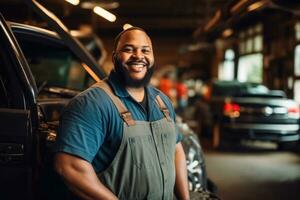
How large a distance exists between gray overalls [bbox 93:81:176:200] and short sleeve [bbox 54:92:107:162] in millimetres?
127

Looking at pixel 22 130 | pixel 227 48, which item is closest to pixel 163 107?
pixel 22 130

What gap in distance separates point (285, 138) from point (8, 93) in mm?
8598

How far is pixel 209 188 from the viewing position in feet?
15.3

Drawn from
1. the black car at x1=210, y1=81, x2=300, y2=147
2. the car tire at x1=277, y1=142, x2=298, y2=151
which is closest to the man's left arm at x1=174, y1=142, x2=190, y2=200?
the black car at x1=210, y1=81, x2=300, y2=147

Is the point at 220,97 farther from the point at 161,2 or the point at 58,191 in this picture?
the point at 58,191

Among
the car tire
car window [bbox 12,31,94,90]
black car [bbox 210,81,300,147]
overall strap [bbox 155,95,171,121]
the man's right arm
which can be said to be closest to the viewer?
the man's right arm

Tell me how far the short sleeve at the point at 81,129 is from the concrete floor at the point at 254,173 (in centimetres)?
416

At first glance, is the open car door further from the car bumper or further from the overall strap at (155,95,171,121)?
the car bumper

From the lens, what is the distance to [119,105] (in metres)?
2.35

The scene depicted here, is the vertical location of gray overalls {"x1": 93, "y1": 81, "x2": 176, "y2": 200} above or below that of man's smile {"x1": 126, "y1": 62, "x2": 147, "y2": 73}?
below

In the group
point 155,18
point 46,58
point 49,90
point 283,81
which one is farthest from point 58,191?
point 155,18

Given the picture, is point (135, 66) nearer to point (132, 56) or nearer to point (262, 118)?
point (132, 56)

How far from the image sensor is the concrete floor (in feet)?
21.1

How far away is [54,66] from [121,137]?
2.79 metres
